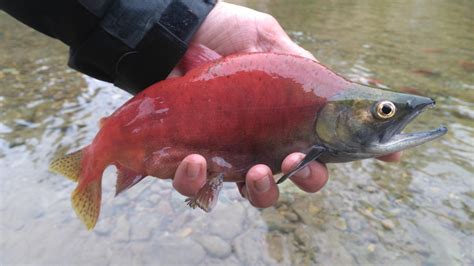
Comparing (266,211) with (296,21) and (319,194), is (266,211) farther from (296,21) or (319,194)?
(296,21)

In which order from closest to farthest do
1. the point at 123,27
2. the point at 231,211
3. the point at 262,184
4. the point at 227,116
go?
the point at 227,116 → the point at 262,184 → the point at 123,27 → the point at 231,211

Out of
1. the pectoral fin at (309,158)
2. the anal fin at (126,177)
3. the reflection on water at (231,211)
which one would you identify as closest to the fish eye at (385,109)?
the pectoral fin at (309,158)

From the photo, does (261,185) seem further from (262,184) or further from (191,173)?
(191,173)

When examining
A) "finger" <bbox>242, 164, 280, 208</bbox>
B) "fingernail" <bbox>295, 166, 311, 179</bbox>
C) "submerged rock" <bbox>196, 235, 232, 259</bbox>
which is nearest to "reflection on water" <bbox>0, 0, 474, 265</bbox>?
"submerged rock" <bbox>196, 235, 232, 259</bbox>

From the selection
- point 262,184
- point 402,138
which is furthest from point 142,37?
point 402,138

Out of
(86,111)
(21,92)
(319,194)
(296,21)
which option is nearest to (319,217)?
(319,194)
